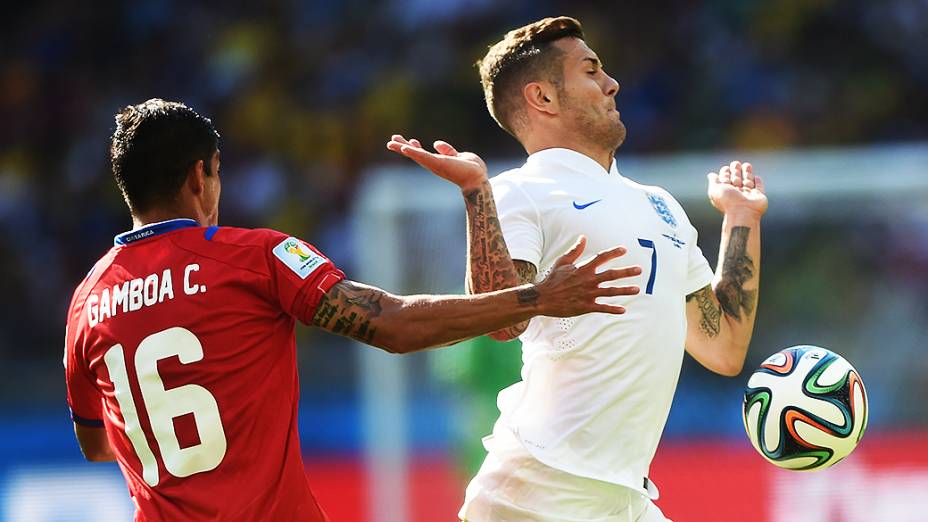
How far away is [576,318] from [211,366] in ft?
3.96

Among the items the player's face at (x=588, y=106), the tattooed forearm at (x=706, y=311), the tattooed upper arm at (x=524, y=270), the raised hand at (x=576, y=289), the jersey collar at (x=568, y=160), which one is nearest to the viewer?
the raised hand at (x=576, y=289)

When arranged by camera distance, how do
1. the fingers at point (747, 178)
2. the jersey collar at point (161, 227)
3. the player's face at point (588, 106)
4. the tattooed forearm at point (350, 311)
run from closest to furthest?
1. the tattooed forearm at point (350, 311)
2. the jersey collar at point (161, 227)
3. the player's face at point (588, 106)
4. the fingers at point (747, 178)

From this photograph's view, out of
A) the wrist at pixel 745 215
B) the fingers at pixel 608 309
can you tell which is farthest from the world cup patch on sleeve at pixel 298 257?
the wrist at pixel 745 215

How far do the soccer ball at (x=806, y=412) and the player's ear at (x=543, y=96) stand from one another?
1210 mm

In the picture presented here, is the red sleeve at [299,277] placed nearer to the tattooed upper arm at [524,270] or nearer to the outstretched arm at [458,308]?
the outstretched arm at [458,308]

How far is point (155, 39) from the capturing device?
16328 mm

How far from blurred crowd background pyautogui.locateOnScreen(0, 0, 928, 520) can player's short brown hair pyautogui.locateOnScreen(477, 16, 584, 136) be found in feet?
23.6

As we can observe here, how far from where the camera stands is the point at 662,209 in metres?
4.64

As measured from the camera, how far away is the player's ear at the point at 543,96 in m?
4.66

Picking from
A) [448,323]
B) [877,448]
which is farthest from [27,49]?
[448,323]

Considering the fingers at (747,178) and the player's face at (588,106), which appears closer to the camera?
the player's face at (588,106)

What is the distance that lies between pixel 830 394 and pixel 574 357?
0.98m

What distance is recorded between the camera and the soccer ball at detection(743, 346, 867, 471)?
461cm

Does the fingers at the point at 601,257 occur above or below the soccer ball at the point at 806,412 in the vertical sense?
above
